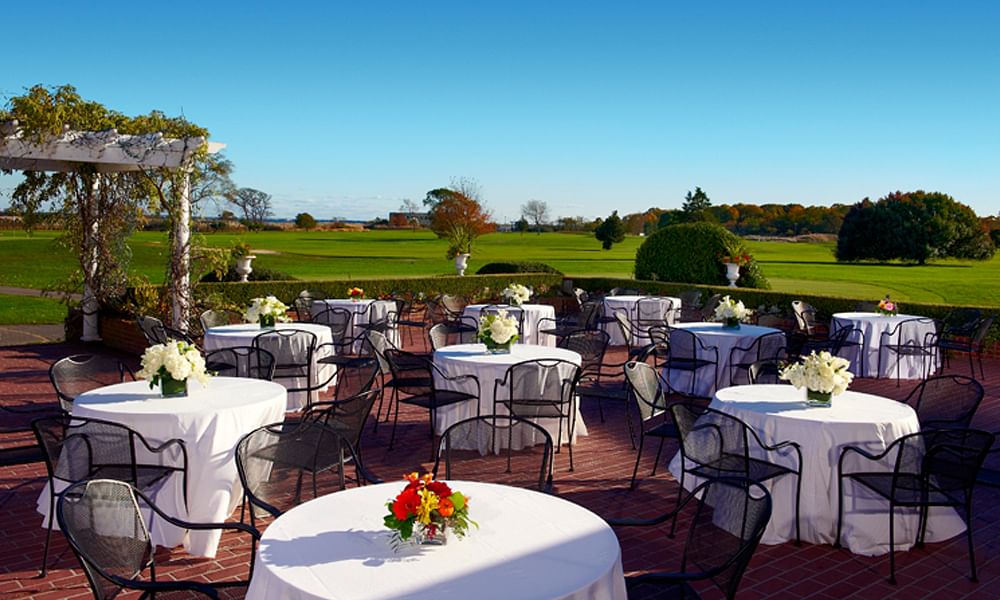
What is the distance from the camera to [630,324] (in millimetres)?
12891

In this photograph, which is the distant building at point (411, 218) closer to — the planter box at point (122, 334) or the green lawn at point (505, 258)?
the green lawn at point (505, 258)

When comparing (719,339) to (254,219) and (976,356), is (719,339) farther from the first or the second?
(254,219)

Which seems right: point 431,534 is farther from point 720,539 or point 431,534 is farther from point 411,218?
point 411,218

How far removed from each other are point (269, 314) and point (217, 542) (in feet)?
15.7

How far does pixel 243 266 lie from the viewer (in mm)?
16297

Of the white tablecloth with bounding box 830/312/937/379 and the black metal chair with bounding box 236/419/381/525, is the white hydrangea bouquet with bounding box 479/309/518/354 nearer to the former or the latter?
the black metal chair with bounding box 236/419/381/525

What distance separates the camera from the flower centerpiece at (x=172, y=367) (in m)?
5.64

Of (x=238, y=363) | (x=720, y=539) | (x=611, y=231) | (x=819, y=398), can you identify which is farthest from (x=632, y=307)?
(x=611, y=231)

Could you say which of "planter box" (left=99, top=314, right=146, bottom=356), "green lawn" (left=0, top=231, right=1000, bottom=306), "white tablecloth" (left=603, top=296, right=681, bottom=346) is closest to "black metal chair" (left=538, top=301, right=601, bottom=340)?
"white tablecloth" (left=603, top=296, right=681, bottom=346)

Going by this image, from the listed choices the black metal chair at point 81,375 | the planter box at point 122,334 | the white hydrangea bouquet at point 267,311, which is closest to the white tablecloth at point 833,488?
the black metal chair at point 81,375

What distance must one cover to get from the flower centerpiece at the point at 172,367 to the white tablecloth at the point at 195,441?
0.11 m

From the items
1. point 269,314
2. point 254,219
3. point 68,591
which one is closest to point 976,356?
point 269,314

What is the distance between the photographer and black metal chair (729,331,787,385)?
992cm

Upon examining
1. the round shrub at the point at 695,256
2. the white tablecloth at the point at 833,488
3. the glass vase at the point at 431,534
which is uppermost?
the round shrub at the point at 695,256
